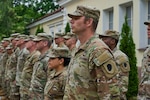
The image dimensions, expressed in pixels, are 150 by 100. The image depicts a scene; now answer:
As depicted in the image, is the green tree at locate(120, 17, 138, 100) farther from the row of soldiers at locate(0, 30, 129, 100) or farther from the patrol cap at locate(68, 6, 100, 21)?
the patrol cap at locate(68, 6, 100, 21)

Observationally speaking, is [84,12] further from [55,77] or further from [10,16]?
[10,16]

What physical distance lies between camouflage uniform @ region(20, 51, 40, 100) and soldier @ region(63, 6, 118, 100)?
11.2 ft

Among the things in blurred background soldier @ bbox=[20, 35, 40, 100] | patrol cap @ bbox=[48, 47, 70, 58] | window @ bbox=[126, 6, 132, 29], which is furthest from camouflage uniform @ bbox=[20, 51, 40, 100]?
window @ bbox=[126, 6, 132, 29]

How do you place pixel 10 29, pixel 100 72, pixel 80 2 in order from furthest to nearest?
pixel 10 29 < pixel 80 2 < pixel 100 72

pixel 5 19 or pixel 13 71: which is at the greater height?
pixel 5 19

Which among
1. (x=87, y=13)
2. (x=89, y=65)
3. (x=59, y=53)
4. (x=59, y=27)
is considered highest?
(x=87, y=13)

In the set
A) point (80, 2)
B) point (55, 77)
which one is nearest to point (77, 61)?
point (55, 77)

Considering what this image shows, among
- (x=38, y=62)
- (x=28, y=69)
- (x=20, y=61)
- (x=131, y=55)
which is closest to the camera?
(x=38, y=62)

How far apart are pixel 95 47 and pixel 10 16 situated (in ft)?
86.3

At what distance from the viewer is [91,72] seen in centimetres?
361

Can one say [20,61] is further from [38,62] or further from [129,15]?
[129,15]

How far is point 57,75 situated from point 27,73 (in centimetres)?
237

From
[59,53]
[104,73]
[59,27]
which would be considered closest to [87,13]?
[104,73]

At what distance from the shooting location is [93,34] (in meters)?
3.80
